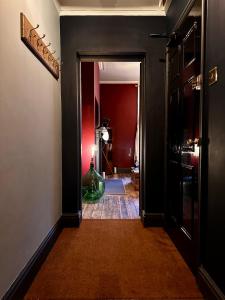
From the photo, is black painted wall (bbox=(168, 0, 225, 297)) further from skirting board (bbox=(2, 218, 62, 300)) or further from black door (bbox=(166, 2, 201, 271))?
skirting board (bbox=(2, 218, 62, 300))

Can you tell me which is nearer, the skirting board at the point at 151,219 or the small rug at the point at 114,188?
the skirting board at the point at 151,219

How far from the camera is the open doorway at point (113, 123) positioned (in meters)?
5.32

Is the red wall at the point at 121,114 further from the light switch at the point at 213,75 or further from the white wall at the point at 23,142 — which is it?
the light switch at the point at 213,75

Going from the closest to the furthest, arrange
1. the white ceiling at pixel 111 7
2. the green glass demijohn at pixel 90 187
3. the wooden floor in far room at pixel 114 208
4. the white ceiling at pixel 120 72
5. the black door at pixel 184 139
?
the black door at pixel 184 139, the white ceiling at pixel 111 7, the wooden floor in far room at pixel 114 208, the green glass demijohn at pixel 90 187, the white ceiling at pixel 120 72

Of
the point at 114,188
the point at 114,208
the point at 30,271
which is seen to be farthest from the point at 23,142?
the point at 114,188

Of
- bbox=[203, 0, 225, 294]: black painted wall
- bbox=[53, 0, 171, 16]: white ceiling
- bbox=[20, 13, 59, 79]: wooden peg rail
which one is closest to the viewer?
bbox=[203, 0, 225, 294]: black painted wall

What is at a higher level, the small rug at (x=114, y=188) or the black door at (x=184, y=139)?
the black door at (x=184, y=139)

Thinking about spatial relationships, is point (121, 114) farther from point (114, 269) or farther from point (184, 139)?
point (114, 269)

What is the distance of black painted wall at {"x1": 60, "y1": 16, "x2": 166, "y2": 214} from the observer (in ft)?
9.87

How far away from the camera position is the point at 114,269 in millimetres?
2023

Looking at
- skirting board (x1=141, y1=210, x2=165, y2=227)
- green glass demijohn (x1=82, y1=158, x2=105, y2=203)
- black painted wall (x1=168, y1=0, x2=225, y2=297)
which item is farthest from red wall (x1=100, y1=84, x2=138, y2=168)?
black painted wall (x1=168, y1=0, x2=225, y2=297)

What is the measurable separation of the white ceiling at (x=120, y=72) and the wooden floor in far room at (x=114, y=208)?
10.3 feet

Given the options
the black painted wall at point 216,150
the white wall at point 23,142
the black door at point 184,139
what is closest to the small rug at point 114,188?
the black door at point 184,139

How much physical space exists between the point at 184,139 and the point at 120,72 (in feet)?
16.9
